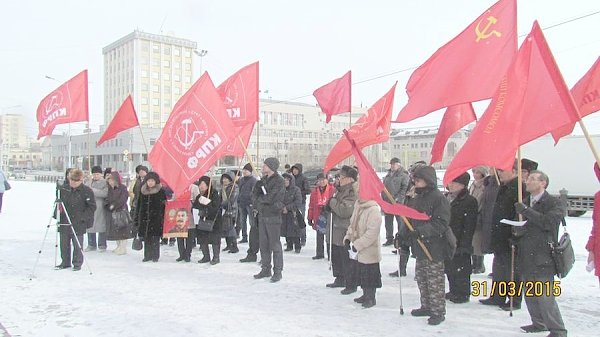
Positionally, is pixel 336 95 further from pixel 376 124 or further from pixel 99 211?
pixel 99 211

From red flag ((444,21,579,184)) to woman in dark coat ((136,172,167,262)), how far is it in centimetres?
605

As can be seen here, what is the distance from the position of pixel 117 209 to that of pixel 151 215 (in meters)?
1.08

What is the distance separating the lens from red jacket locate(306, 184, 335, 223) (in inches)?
368

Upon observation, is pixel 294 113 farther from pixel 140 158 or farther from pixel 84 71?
pixel 84 71

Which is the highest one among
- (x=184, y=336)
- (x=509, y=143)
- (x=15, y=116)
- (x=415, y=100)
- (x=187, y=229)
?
(x=15, y=116)

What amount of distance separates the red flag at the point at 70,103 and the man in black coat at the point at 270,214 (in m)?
6.05

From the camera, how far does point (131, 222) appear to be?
32.3 ft

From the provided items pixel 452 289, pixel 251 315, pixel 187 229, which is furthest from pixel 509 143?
pixel 187 229

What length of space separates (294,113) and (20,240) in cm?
7777

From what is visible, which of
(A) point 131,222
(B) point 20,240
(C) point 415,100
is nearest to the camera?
(C) point 415,100

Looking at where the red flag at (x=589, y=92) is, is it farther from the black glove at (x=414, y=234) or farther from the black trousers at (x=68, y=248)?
the black trousers at (x=68, y=248)

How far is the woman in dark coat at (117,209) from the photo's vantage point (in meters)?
9.70

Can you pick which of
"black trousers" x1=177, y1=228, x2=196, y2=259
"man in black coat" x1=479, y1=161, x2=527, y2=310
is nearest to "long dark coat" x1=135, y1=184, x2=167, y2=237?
"black trousers" x1=177, y1=228, x2=196, y2=259

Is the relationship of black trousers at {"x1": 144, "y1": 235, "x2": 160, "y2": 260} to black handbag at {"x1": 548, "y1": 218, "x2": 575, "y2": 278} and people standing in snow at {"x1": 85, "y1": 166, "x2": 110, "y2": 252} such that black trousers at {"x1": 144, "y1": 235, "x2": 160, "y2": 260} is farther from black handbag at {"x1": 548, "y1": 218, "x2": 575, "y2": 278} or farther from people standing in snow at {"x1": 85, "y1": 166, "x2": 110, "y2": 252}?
black handbag at {"x1": 548, "y1": 218, "x2": 575, "y2": 278}
